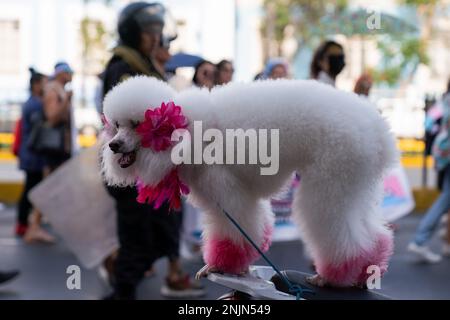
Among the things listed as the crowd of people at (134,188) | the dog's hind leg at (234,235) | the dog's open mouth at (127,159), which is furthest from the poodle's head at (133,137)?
the crowd of people at (134,188)

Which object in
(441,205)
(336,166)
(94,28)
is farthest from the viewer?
(94,28)

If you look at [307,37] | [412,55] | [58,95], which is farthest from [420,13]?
[58,95]

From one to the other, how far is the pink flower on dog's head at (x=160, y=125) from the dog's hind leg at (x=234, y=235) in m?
0.22

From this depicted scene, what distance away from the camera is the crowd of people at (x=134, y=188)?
12.4ft

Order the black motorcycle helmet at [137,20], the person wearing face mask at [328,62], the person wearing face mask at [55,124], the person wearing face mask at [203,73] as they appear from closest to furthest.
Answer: the black motorcycle helmet at [137,20], the person wearing face mask at [328,62], the person wearing face mask at [203,73], the person wearing face mask at [55,124]

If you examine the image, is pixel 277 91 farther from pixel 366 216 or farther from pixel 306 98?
pixel 366 216

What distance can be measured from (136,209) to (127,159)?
6.22 ft

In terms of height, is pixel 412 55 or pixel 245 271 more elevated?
pixel 412 55

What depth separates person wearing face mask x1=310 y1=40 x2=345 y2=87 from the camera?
4793mm

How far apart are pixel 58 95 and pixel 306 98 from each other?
3.98 meters

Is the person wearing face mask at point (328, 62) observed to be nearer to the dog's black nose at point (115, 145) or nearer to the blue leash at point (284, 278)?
the blue leash at point (284, 278)

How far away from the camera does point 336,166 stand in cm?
196

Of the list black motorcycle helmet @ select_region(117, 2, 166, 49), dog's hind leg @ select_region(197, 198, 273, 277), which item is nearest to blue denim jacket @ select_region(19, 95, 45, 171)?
black motorcycle helmet @ select_region(117, 2, 166, 49)

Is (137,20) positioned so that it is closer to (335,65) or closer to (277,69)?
(277,69)
